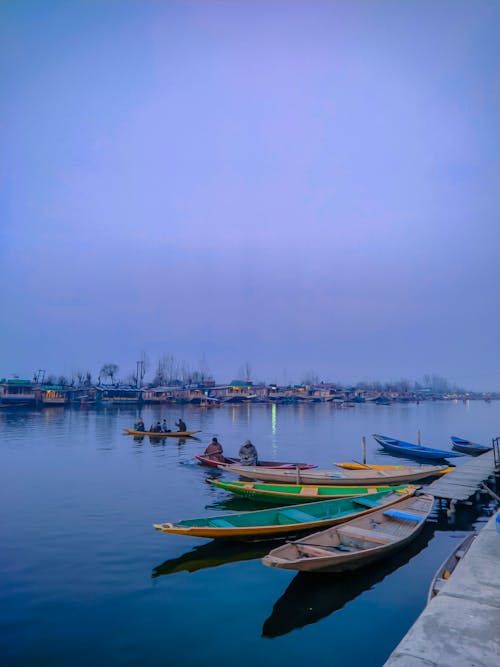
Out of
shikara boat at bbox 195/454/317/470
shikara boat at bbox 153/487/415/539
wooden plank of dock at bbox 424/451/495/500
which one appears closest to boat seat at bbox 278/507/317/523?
shikara boat at bbox 153/487/415/539

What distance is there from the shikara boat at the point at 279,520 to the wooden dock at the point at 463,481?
1.93m

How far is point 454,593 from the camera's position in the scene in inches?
273

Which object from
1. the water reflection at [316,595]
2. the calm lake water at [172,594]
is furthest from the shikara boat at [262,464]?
the water reflection at [316,595]

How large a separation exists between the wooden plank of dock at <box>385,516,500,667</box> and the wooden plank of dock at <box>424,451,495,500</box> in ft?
27.4

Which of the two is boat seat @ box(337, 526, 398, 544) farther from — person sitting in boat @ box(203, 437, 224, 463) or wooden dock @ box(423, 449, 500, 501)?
person sitting in boat @ box(203, 437, 224, 463)

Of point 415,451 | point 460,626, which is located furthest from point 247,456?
point 460,626

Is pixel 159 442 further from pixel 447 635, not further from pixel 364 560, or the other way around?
pixel 447 635

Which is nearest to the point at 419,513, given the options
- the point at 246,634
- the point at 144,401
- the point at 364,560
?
the point at 364,560

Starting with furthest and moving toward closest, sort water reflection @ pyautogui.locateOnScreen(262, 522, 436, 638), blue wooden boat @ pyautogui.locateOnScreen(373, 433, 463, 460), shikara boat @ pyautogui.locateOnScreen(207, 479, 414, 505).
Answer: blue wooden boat @ pyautogui.locateOnScreen(373, 433, 463, 460), shikara boat @ pyautogui.locateOnScreen(207, 479, 414, 505), water reflection @ pyautogui.locateOnScreen(262, 522, 436, 638)

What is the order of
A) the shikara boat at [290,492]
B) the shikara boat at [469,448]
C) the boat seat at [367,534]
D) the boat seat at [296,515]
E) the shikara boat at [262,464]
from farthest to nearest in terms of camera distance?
the shikara boat at [469,448]
the shikara boat at [262,464]
the shikara boat at [290,492]
the boat seat at [296,515]
the boat seat at [367,534]

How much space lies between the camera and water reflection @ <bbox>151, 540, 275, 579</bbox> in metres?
10.9

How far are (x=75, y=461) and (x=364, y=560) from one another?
2314 centimetres

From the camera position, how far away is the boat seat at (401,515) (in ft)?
40.4

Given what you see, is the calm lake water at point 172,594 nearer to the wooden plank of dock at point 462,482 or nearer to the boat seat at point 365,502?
the wooden plank of dock at point 462,482
